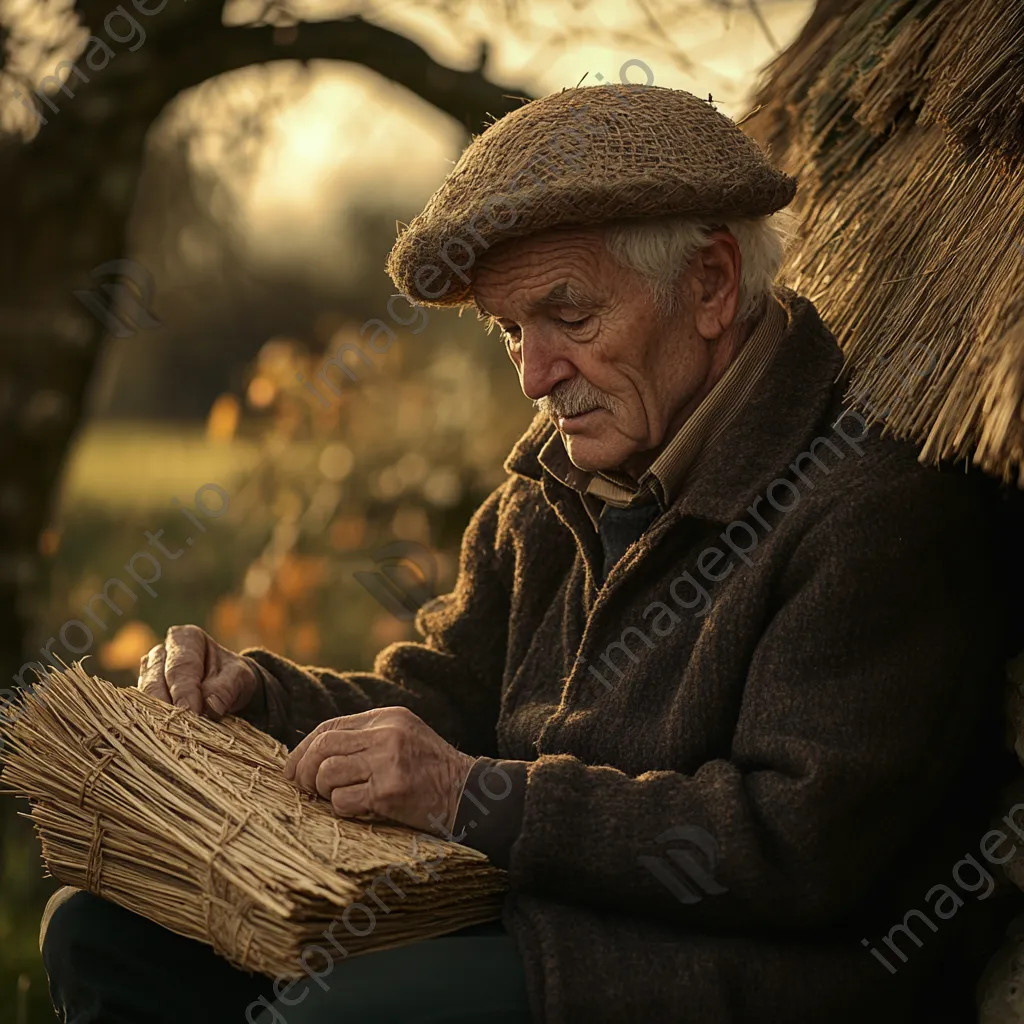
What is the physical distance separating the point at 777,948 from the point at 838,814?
231 mm

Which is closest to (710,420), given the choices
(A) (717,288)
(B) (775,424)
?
(B) (775,424)

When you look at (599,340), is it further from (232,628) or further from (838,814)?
(232,628)

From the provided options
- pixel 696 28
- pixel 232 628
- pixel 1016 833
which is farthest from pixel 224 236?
pixel 1016 833

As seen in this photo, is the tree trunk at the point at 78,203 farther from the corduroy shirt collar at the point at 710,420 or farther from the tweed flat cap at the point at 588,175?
the corduroy shirt collar at the point at 710,420

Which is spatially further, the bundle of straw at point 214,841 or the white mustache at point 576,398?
the white mustache at point 576,398

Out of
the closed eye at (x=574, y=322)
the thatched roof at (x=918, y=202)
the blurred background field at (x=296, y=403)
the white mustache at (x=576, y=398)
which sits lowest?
the blurred background field at (x=296, y=403)

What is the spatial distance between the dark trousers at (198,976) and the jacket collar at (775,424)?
73 cm

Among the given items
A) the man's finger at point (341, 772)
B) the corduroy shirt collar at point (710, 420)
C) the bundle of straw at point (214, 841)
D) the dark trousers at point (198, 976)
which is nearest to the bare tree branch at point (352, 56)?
the corduroy shirt collar at point (710, 420)

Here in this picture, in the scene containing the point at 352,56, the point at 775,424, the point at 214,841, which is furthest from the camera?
Answer: the point at 352,56

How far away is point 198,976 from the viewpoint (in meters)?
2.18

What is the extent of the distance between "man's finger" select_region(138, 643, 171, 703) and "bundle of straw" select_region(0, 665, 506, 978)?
0.12 m

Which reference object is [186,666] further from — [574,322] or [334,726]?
[574,322]

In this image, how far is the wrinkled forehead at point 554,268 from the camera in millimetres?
2160

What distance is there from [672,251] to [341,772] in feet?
3.15
